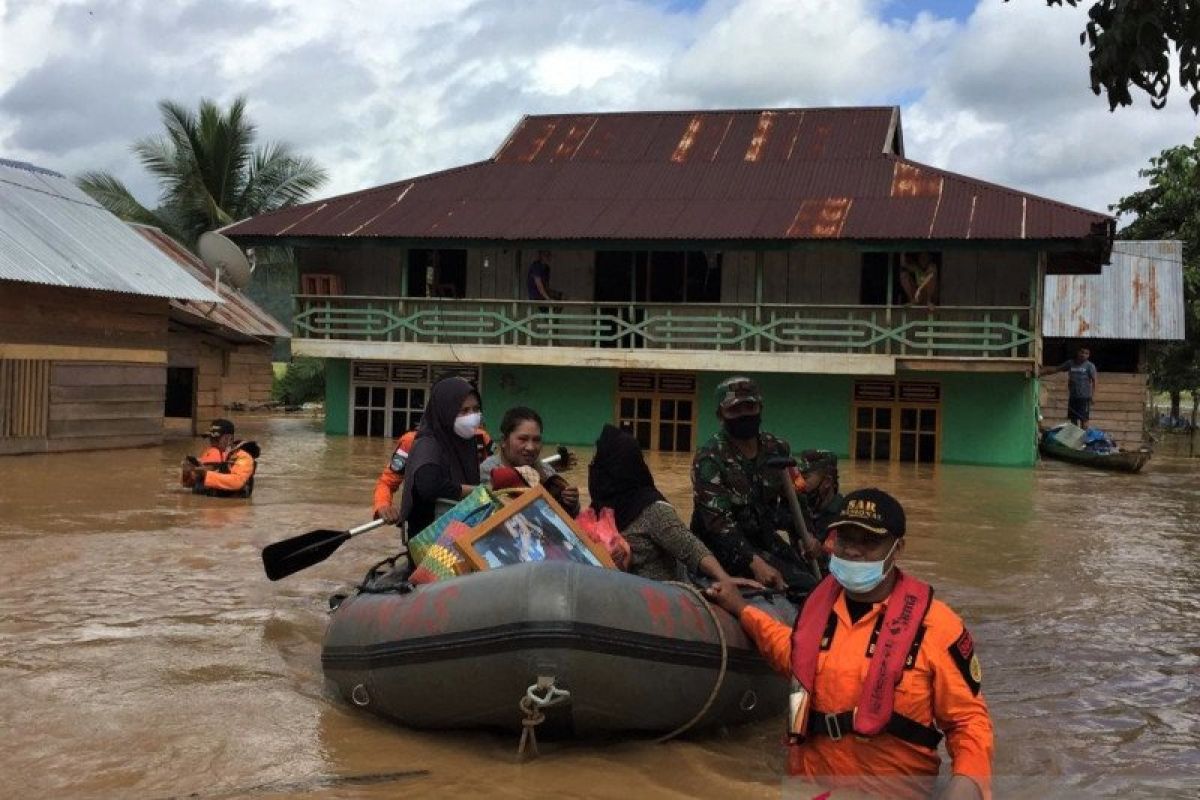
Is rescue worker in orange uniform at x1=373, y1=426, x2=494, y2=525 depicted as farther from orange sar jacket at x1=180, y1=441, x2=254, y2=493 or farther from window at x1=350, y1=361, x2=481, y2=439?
window at x1=350, y1=361, x2=481, y2=439

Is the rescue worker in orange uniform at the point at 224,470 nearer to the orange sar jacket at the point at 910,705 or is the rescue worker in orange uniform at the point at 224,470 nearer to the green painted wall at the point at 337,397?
the orange sar jacket at the point at 910,705

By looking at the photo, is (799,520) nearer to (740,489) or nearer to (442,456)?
(740,489)

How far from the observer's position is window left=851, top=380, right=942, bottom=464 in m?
22.0

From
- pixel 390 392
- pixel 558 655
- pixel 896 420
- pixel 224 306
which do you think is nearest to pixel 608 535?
pixel 558 655

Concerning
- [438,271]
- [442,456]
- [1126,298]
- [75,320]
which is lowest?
[442,456]

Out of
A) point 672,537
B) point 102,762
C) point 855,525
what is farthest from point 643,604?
point 102,762

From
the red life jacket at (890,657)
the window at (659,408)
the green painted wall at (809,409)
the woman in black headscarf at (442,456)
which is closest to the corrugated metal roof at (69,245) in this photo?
the window at (659,408)

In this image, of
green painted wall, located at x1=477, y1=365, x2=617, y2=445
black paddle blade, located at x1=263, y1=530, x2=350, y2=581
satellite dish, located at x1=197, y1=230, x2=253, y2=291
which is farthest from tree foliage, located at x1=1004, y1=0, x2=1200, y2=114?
satellite dish, located at x1=197, y1=230, x2=253, y2=291

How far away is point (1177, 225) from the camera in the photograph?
3141 cm

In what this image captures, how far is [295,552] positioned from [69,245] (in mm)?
12893

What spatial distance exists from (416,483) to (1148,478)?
663 inches

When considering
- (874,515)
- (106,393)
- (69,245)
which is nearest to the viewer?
(874,515)

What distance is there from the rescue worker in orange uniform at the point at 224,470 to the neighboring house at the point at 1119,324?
19.5 metres

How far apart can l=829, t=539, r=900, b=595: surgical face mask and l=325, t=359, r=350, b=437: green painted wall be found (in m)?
21.5
